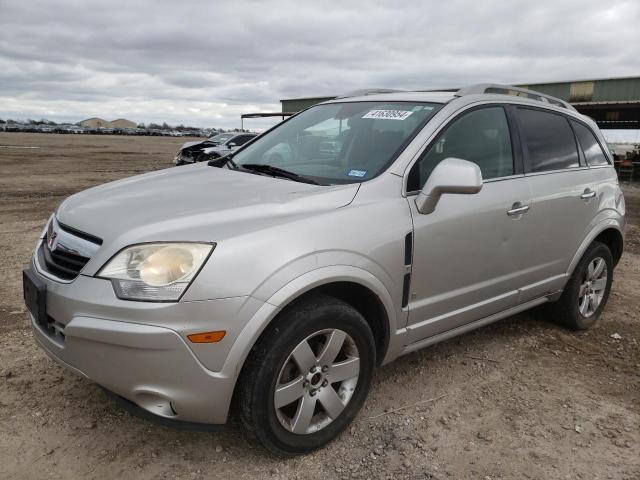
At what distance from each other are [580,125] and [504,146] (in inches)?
45.4

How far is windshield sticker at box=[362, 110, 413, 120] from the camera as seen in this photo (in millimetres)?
3189

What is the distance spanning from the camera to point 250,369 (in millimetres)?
2279

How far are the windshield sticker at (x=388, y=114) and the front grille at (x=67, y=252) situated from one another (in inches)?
71.3

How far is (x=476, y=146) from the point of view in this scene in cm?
328

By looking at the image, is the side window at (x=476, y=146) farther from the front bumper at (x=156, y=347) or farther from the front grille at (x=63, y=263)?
the front grille at (x=63, y=263)

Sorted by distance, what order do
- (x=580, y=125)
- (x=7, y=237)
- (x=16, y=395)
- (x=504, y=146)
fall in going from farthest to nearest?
(x=7, y=237) < (x=580, y=125) < (x=504, y=146) < (x=16, y=395)

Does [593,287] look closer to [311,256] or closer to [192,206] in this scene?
[311,256]

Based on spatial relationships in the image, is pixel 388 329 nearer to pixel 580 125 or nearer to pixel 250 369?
pixel 250 369

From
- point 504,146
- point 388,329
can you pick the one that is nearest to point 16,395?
point 388,329

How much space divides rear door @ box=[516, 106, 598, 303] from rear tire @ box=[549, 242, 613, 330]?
0.71 feet

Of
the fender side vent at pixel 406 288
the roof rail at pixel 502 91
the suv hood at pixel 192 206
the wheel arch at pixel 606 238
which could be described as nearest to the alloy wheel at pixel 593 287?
the wheel arch at pixel 606 238

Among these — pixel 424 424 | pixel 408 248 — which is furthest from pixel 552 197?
pixel 424 424

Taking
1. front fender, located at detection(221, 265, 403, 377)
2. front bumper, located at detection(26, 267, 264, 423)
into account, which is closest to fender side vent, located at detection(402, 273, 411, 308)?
front fender, located at detection(221, 265, 403, 377)

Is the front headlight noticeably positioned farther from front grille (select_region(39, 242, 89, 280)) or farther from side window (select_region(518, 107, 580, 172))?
side window (select_region(518, 107, 580, 172))
